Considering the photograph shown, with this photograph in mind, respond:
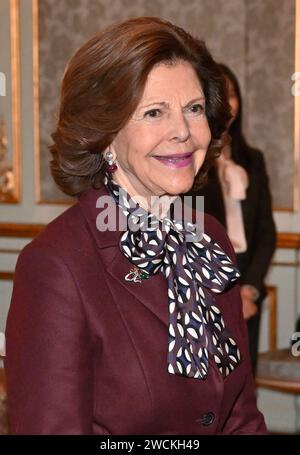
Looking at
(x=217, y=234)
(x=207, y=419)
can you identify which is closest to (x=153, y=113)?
(x=217, y=234)

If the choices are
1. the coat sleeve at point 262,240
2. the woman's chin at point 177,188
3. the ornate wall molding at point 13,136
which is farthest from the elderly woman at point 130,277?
the ornate wall molding at point 13,136

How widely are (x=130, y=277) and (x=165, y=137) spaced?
278mm

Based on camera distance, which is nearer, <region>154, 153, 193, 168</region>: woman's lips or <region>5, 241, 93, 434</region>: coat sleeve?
<region>5, 241, 93, 434</region>: coat sleeve

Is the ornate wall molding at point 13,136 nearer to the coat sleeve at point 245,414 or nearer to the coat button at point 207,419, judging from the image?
the coat sleeve at point 245,414

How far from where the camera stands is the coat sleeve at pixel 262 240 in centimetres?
420

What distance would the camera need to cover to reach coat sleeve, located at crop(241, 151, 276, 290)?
13.8 feet

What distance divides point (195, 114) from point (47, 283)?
482 mm

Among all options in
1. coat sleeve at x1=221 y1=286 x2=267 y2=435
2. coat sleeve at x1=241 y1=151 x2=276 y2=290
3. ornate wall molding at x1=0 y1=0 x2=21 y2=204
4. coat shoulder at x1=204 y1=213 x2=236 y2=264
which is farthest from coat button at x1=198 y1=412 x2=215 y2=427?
ornate wall molding at x1=0 y1=0 x2=21 y2=204

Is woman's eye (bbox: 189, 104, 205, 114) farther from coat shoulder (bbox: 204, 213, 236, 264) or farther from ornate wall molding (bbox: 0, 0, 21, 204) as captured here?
ornate wall molding (bbox: 0, 0, 21, 204)

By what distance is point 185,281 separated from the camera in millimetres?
1892

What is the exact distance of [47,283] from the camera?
166cm

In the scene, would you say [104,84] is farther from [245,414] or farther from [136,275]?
[245,414]

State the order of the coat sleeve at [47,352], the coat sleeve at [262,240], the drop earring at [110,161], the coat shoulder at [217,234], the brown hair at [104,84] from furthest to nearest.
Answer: the coat sleeve at [262,240] < the coat shoulder at [217,234] < the drop earring at [110,161] < the brown hair at [104,84] < the coat sleeve at [47,352]
